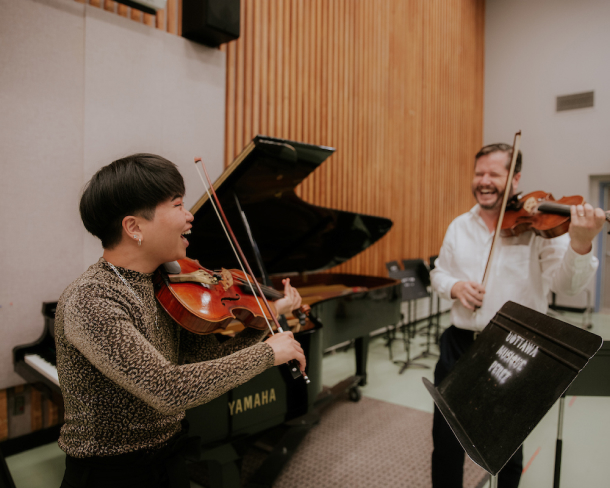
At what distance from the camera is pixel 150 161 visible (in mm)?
1131

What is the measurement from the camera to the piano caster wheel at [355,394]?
137 inches

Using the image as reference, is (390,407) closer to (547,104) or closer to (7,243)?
(7,243)

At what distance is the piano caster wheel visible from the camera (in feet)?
11.4

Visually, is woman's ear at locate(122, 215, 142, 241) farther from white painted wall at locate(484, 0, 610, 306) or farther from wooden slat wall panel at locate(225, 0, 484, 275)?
white painted wall at locate(484, 0, 610, 306)

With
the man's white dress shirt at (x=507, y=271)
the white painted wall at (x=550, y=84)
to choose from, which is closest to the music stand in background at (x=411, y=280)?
the man's white dress shirt at (x=507, y=271)

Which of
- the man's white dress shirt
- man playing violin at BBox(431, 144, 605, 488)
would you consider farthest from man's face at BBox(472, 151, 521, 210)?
the man's white dress shirt

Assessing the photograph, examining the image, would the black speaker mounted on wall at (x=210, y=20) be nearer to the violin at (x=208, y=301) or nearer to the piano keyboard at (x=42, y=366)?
the violin at (x=208, y=301)

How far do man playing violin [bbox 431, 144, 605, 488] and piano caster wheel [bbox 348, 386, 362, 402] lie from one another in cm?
157

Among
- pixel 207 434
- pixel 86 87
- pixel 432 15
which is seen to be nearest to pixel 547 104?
pixel 432 15

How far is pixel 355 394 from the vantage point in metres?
3.48

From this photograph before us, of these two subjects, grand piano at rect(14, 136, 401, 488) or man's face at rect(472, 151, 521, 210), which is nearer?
grand piano at rect(14, 136, 401, 488)

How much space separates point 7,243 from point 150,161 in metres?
1.90

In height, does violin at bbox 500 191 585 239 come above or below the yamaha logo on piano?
above

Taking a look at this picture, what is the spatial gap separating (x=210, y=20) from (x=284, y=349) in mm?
2808
